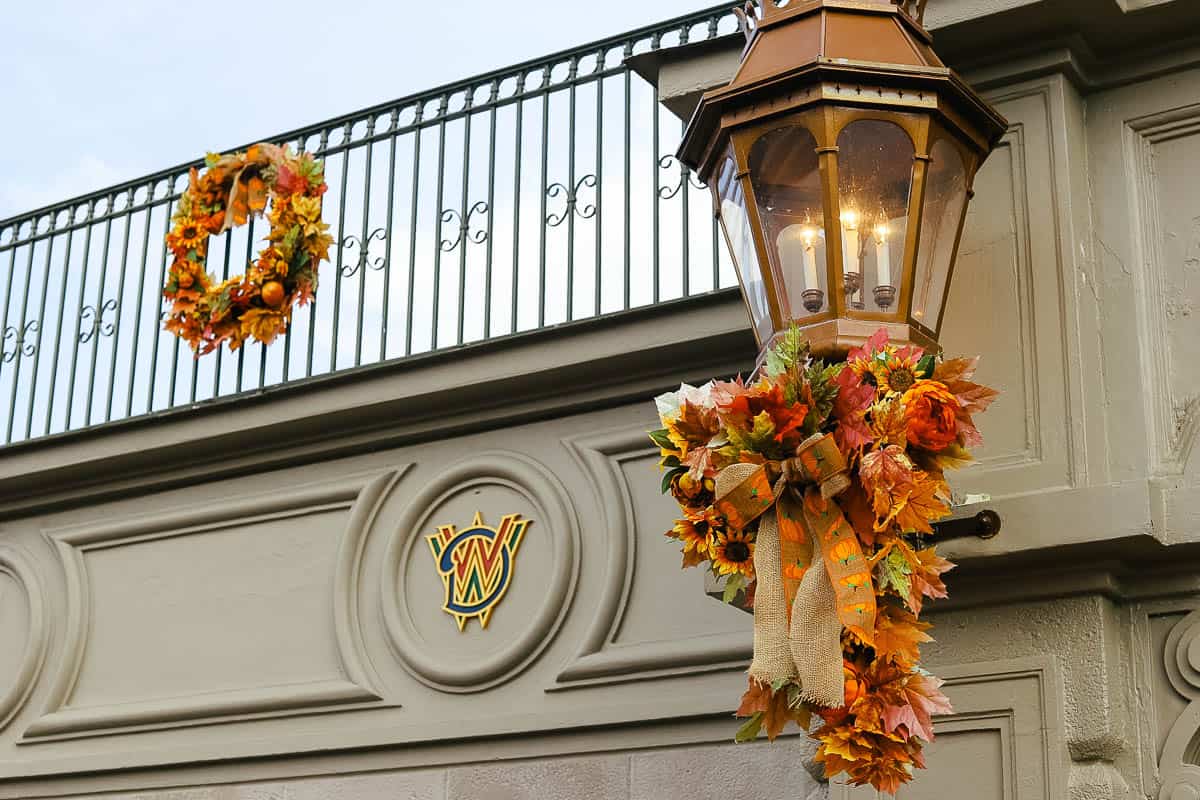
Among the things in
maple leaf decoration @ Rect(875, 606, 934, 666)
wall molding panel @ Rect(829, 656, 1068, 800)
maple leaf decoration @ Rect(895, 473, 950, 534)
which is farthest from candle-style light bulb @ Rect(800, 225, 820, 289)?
wall molding panel @ Rect(829, 656, 1068, 800)

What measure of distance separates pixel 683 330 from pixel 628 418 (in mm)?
431

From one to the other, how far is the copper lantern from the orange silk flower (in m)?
0.20

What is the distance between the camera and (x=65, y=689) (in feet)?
23.4

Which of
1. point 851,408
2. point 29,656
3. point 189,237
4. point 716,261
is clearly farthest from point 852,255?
point 29,656

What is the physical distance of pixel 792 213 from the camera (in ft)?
13.6

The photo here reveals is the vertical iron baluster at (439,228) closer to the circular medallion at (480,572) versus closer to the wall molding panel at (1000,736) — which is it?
the circular medallion at (480,572)

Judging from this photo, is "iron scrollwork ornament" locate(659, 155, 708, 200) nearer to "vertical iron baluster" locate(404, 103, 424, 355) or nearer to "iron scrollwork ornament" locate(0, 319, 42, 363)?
"vertical iron baluster" locate(404, 103, 424, 355)

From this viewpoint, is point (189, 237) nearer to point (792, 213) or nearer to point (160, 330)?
point (160, 330)

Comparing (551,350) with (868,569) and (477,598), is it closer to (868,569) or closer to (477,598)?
(477,598)

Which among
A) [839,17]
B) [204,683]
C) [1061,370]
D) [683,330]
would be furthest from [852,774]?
[204,683]

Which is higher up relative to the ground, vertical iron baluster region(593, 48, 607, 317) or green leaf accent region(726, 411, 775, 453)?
vertical iron baluster region(593, 48, 607, 317)

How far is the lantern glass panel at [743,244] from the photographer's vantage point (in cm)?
420

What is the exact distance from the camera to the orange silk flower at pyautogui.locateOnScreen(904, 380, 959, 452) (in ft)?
12.6

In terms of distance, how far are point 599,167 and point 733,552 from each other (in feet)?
9.51
